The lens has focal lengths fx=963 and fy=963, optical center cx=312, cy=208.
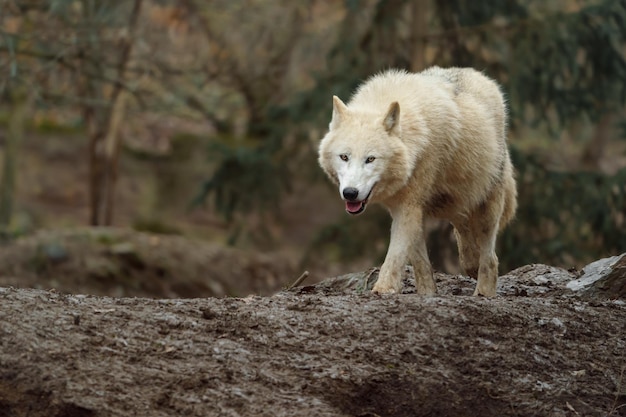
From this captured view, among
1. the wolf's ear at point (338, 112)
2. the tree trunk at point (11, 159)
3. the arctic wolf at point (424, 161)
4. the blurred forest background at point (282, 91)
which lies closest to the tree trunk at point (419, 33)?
the blurred forest background at point (282, 91)

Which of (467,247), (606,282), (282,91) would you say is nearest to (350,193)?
(467,247)

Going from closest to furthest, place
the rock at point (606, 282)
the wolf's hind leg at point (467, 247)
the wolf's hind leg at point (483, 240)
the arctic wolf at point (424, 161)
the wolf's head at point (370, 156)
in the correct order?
1. the wolf's head at point (370, 156)
2. the arctic wolf at point (424, 161)
3. the rock at point (606, 282)
4. the wolf's hind leg at point (483, 240)
5. the wolf's hind leg at point (467, 247)

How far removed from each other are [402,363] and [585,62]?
11.4 metres

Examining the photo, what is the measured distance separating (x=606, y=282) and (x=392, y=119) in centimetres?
226

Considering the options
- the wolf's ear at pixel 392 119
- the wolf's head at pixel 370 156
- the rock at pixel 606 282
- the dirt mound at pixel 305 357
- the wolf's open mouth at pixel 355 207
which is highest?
the wolf's ear at pixel 392 119

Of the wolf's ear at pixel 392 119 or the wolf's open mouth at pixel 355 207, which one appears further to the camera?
the wolf's ear at pixel 392 119

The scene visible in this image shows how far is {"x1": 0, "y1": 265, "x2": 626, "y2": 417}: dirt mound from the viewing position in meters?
5.38

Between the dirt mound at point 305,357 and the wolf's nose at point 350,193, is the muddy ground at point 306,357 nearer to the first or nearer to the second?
the dirt mound at point 305,357

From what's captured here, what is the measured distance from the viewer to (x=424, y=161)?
730 centimetres

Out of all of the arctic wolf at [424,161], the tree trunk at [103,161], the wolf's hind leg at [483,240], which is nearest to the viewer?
the arctic wolf at [424,161]

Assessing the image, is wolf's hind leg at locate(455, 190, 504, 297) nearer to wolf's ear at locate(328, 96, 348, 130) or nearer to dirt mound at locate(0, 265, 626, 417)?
dirt mound at locate(0, 265, 626, 417)

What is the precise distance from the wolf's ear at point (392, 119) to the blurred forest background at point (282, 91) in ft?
20.1

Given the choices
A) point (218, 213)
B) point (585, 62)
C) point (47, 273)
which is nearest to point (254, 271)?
point (218, 213)

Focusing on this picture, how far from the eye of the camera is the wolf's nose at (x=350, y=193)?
22.2ft
